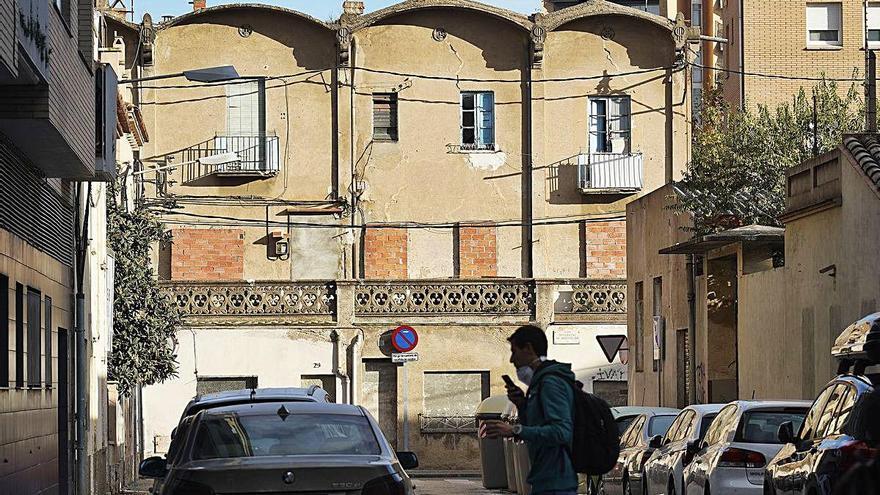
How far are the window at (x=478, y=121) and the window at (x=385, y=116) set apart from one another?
1.91 metres

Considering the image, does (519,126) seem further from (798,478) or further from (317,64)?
(798,478)

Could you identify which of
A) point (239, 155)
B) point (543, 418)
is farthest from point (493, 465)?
point (543, 418)

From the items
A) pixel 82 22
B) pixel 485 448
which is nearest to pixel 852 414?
pixel 82 22

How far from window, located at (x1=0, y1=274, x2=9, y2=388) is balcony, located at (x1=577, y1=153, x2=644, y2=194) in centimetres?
2980

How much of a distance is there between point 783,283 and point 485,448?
7.25m

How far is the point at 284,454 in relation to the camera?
12.2 meters

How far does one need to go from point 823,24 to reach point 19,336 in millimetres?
42460

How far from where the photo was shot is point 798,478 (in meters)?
14.1

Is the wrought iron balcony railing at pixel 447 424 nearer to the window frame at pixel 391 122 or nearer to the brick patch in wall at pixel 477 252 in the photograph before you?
the brick patch in wall at pixel 477 252

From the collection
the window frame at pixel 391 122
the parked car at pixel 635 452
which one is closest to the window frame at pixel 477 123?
the window frame at pixel 391 122

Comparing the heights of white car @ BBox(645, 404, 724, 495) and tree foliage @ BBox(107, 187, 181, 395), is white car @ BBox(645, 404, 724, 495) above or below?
below

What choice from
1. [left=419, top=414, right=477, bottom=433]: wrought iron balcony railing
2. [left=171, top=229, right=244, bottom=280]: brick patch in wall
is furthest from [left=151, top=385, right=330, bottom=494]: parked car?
[left=171, top=229, right=244, bottom=280]: brick patch in wall

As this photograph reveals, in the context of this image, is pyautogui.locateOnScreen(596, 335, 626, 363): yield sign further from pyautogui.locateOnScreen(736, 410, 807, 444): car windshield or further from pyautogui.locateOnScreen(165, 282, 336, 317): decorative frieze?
pyautogui.locateOnScreen(736, 410, 807, 444): car windshield

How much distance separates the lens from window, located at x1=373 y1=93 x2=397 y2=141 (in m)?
49.6
